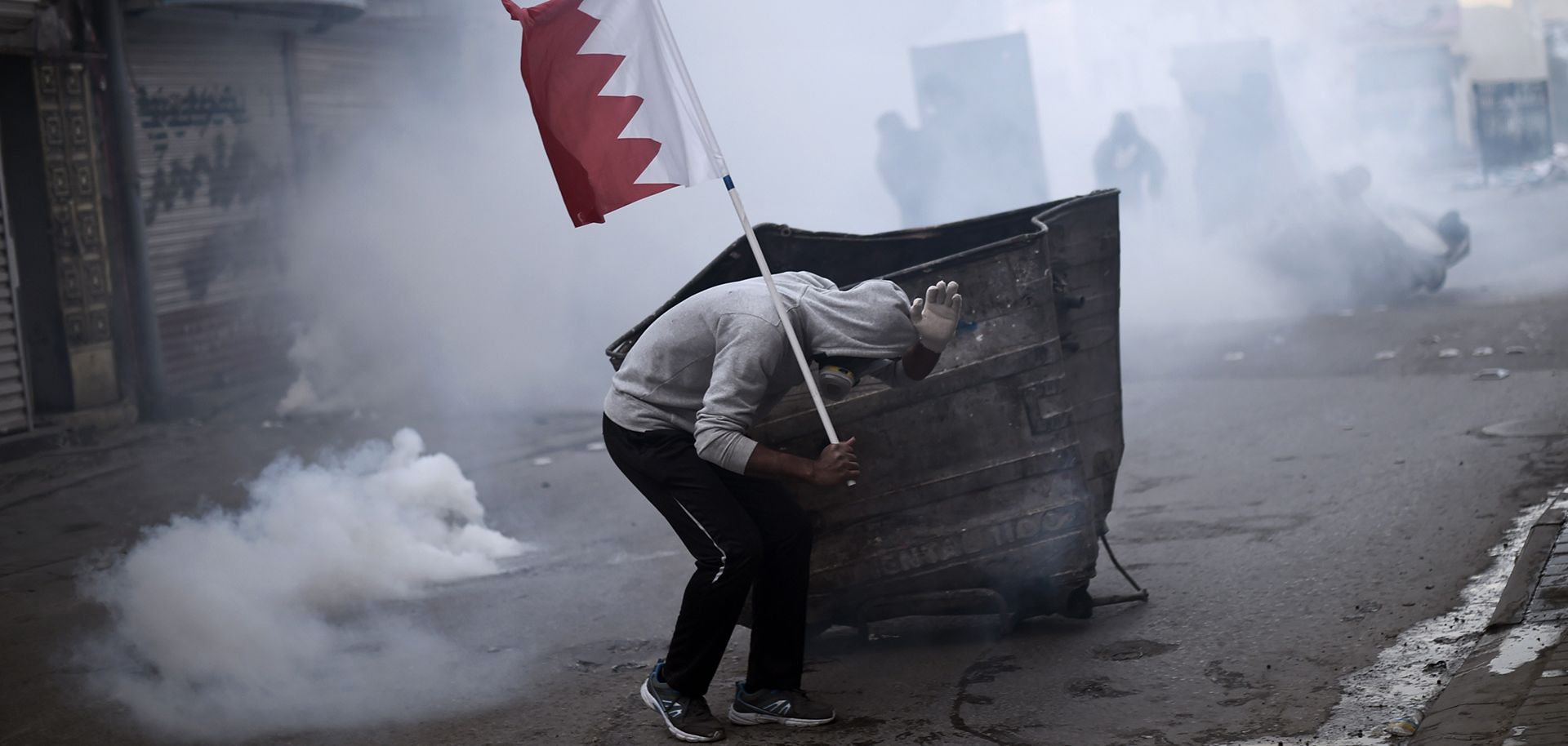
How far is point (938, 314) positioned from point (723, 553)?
2.71 feet

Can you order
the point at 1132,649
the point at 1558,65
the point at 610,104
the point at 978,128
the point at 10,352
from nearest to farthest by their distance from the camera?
the point at 610,104 < the point at 1132,649 < the point at 10,352 < the point at 978,128 < the point at 1558,65

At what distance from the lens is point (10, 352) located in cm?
920

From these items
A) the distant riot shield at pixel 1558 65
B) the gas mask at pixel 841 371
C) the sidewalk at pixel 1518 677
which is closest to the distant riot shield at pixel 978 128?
the sidewalk at pixel 1518 677

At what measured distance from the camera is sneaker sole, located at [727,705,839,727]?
389 cm

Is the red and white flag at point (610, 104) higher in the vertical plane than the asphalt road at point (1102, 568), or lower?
higher

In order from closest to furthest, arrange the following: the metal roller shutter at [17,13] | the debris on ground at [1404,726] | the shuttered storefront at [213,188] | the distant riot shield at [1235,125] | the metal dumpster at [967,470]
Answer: the debris on ground at [1404,726], the metal dumpster at [967,470], the metal roller shutter at [17,13], the shuttered storefront at [213,188], the distant riot shield at [1235,125]

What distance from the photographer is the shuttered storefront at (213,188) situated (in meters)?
10.5

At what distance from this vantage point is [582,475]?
8.06 meters

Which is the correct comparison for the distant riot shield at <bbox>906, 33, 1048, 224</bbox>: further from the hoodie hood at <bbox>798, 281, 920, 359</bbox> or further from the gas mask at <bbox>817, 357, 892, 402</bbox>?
the hoodie hood at <bbox>798, 281, 920, 359</bbox>

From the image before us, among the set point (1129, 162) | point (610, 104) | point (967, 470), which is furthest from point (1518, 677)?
point (1129, 162)

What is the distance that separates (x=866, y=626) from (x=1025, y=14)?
19905mm

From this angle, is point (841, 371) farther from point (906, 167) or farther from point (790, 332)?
point (906, 167)

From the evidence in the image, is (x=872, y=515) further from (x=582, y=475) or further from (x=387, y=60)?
(x=387, y=60)

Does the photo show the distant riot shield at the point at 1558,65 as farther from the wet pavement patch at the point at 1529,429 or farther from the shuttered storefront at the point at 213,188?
the shuttered storefront at the point at 213,188
